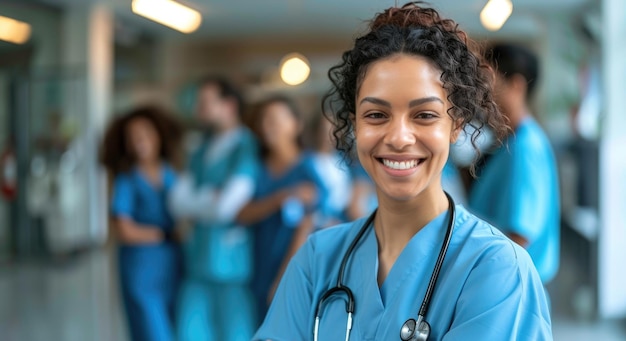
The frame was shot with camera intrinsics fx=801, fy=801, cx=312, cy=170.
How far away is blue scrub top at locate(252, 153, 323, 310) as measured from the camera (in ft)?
10.6

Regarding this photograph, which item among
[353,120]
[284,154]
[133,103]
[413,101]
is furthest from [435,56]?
[133,103]

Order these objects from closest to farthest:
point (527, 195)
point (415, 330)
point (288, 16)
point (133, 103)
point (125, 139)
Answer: point (415, 330), point (527, 195), point (125, 139), point (288, 16), point (133, 103)

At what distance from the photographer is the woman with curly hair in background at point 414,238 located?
1.02m

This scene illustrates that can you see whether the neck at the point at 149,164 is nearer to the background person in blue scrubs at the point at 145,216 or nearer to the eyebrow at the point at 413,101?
the background person in blue scrubs at the point at 145,216

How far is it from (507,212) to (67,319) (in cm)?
346

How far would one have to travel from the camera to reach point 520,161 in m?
2.13

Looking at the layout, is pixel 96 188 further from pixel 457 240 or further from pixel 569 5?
pixel 457 240

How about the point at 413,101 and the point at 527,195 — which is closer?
the point at 413,101

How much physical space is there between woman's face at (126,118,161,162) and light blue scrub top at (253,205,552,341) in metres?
2.31

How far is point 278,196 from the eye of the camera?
3.24m

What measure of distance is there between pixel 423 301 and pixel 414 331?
0.04m

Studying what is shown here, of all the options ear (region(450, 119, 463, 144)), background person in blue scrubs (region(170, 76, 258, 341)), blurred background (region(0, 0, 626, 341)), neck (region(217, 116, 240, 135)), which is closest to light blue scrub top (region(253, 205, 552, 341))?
ear (region(450, 119, 463, 144))

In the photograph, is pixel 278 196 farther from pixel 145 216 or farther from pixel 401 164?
pixel 401 164

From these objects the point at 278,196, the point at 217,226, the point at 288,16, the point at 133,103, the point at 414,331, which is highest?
the point at 288,16
